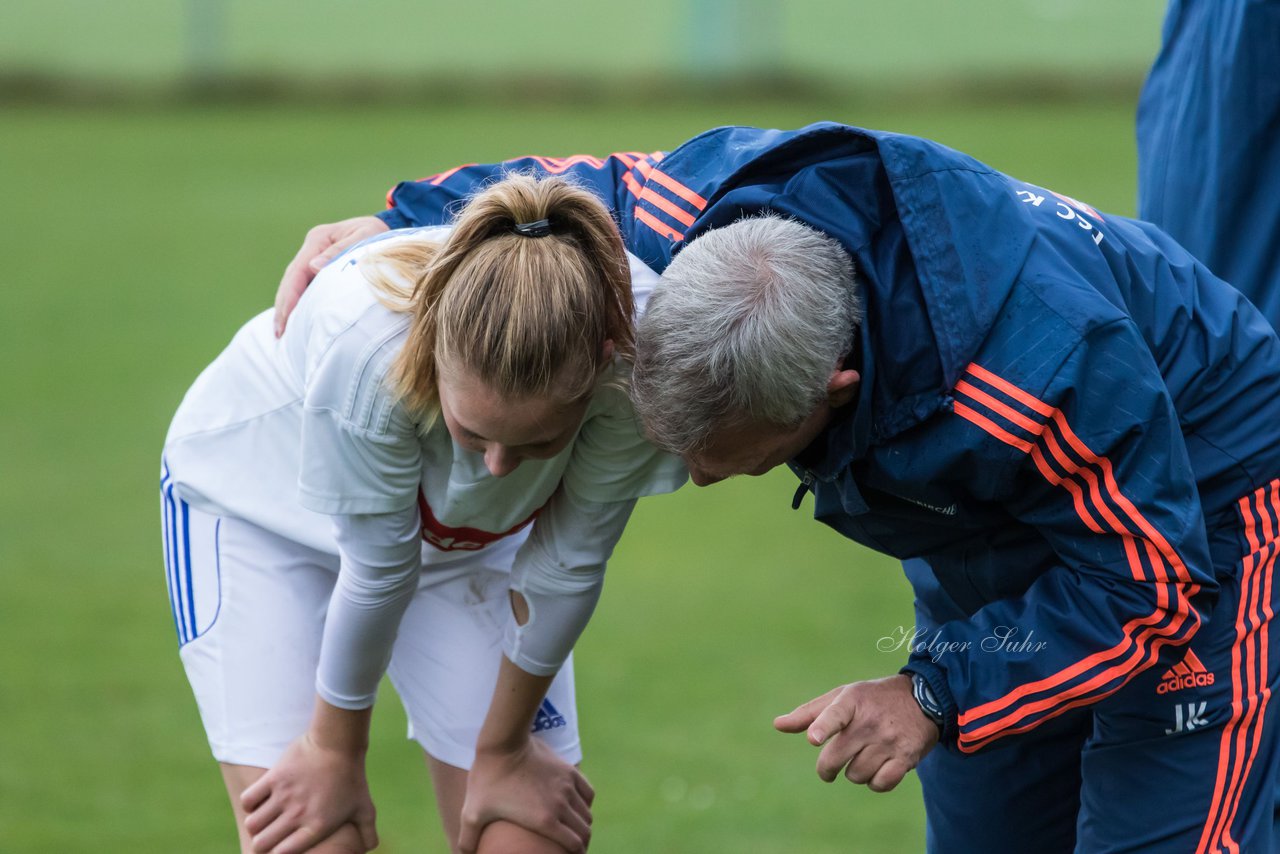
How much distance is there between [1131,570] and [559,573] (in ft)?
3.42

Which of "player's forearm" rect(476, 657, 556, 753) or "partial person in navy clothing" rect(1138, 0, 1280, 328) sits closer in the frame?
"player's forearm" rect(476, 657, 556, 753)

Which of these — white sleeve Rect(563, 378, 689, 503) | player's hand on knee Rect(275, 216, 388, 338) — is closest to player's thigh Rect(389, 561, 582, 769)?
white sleeve Rect(563, 378, 689, 503)

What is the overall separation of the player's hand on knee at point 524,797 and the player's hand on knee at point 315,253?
952mm

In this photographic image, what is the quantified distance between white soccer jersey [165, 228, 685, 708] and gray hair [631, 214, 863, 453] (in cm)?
25

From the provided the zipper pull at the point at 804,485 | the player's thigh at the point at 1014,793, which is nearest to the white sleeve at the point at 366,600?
the zipper pull at the point at 804,485

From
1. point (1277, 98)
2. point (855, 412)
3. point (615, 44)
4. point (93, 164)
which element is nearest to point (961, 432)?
point (855, 412)

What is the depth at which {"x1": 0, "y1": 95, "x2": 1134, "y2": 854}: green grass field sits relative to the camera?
4578 mm

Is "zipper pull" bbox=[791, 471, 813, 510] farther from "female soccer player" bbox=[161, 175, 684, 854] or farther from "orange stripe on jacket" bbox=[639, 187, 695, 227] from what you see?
"orange stripe on jacket" bbox=[639, 187, 695, 227]

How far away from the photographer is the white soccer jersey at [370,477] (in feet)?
8.71

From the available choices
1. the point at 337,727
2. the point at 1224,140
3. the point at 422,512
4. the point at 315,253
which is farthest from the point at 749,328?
the point at 1224,140

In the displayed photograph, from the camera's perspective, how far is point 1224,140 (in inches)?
135

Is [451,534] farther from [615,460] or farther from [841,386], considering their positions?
[841,386]

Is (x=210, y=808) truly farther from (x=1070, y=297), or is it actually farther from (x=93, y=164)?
(x=93, y=164)

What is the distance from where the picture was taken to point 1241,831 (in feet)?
9.39
